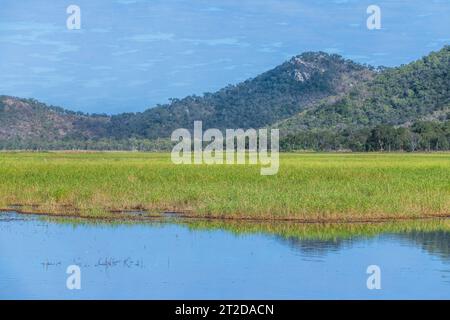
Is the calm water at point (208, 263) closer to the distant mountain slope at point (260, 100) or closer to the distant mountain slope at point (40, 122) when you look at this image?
the distant mountain slope at point (40, 122)

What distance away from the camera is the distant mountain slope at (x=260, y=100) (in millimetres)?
144375

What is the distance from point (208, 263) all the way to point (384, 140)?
75637mm

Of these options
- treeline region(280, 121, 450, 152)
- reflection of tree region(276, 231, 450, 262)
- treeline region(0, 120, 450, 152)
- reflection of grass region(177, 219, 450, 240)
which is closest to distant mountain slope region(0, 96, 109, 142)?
treeline region(0, 120, 450, 152)

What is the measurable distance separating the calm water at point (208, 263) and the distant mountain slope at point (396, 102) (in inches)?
3671

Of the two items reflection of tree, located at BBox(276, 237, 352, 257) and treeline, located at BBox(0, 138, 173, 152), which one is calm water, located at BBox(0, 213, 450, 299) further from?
treeline, located at BBox(0, 138, 173, 152)

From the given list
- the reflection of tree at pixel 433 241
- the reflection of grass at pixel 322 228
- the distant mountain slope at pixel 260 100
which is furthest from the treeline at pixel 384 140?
the reflection of tree at pixel 433 241

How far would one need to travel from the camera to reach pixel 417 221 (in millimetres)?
21812

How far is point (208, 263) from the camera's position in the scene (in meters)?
15.9

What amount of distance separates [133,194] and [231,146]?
75114mm

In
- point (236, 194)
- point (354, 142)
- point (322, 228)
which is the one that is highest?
point (354, 142)

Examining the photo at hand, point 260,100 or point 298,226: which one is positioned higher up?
point 260,100

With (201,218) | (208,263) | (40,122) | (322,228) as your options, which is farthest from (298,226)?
(40,122)

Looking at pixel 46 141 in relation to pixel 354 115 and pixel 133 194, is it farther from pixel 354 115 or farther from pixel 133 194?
pixel 133 194

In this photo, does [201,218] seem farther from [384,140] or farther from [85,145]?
[85,145]
